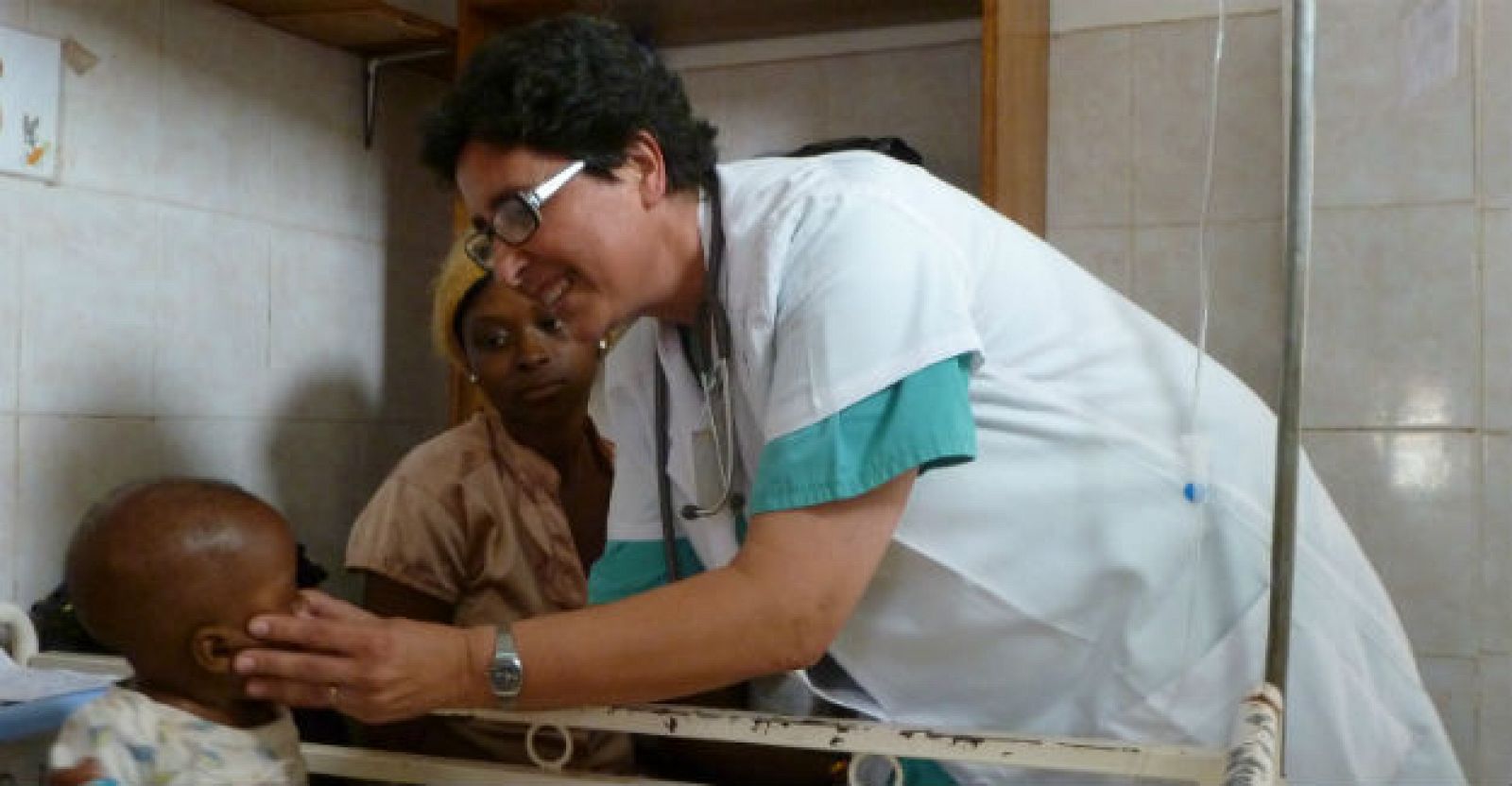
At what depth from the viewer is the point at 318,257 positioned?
8.22 ft

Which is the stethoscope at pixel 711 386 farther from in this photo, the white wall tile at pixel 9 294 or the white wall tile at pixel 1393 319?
the white wall tile at pixel 1393 319

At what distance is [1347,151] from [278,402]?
5.90 feet

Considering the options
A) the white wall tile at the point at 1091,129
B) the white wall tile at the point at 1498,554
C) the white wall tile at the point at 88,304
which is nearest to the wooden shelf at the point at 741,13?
the white wall tile at the point at 1091,129

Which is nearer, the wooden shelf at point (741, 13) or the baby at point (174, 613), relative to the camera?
the baby at point (174, 613)

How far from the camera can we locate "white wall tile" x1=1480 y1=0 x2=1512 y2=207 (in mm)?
2078

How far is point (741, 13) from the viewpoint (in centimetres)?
244

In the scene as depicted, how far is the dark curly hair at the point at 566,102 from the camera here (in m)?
1.05

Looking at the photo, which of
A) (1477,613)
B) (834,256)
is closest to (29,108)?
(834,256)

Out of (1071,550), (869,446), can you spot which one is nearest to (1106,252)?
(1071,550)

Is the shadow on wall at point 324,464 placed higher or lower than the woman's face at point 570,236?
lower

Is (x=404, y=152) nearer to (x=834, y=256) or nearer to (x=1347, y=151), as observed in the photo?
(x=1347, y=151)

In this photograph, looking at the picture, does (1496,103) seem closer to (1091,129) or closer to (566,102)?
(1091,129)

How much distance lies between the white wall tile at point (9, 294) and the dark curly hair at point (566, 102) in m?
1.06

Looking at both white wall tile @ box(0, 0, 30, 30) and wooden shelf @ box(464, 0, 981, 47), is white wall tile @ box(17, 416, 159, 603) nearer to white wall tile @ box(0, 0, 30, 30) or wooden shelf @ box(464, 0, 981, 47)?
white wall tile @ box(0, 0, 30, 30)
